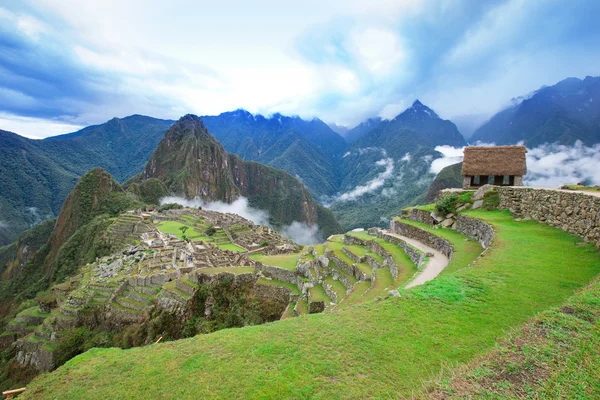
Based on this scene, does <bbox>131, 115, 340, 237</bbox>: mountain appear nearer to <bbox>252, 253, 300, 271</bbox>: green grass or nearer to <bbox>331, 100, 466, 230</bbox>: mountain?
<bbox>331, 100, 466, 230</bbox>: mountain

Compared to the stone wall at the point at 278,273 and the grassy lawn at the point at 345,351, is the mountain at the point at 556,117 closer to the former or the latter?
the stone wall at the point at 278,273

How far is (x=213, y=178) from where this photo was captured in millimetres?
169125

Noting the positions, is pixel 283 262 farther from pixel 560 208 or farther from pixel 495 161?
pixel 495 161

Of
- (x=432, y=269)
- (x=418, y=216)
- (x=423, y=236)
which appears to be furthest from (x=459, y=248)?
(x=418, y=216)

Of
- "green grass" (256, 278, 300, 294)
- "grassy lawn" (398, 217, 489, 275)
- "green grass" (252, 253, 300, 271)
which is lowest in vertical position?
"green grass" (256, 278, 300, 294)

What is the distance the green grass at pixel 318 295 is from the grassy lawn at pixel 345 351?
28.4ft

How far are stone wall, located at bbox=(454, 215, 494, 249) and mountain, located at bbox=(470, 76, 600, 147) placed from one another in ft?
329

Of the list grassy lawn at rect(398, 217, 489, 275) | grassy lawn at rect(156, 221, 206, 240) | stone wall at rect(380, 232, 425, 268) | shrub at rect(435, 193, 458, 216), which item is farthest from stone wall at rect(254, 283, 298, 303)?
grassy lawn at rect(156, 221, 206, 240)

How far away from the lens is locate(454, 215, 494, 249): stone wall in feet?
37.2

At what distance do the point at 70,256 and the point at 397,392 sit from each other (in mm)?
77163

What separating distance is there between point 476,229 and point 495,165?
10.6 metres

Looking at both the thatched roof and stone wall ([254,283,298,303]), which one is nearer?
stone wall ([254,283,298,303])

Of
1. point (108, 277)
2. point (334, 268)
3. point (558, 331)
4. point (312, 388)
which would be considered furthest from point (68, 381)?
point (108, 277)

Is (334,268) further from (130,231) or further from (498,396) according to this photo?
(130,231)
